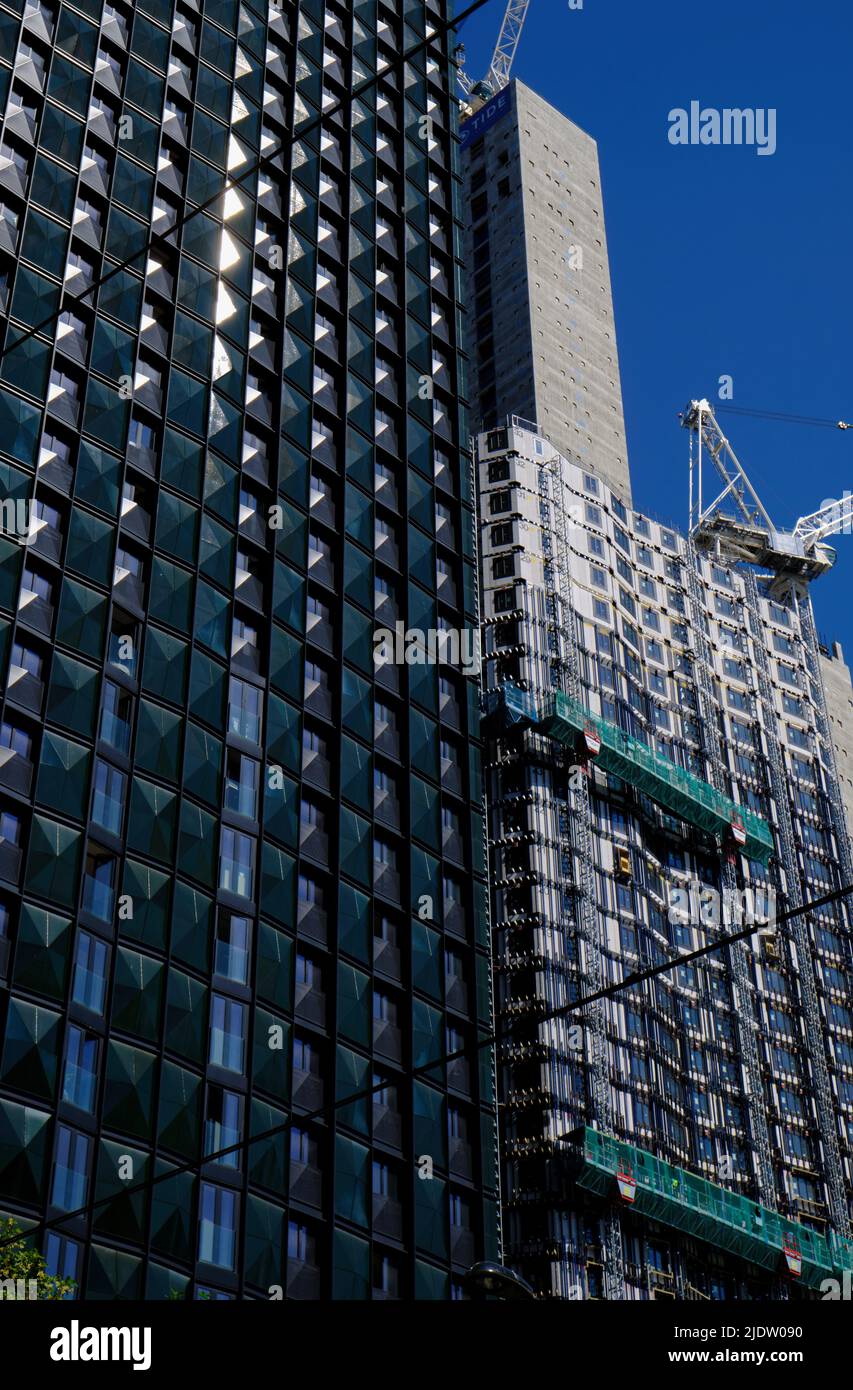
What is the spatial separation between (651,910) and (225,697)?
1920 inches

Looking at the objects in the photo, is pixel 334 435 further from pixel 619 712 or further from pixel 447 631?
pixel 619 712

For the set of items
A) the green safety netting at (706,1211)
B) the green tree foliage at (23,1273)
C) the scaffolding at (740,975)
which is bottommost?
the green tree foliage at (23,1273)

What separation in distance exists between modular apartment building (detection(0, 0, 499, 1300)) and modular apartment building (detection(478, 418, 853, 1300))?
74.1ft

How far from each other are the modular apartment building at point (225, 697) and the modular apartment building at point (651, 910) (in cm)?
2259

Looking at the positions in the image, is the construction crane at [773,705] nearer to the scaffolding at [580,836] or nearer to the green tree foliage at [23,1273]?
the scaffolding at [580,836]

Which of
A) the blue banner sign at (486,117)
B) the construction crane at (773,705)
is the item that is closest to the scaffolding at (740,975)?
the construction crane at (773,705)

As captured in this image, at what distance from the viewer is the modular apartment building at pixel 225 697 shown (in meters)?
54.1

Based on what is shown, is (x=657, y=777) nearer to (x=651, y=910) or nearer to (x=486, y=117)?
(x=651, y=910)

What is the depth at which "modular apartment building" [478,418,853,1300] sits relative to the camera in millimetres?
91688

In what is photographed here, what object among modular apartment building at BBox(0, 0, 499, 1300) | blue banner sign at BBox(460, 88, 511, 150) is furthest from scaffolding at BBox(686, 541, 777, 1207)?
blue banner sign at BBox(460, 88, 511, 150)

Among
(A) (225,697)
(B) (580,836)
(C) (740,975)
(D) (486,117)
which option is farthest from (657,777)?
(D) (486,117)

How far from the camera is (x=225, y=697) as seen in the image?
6431 cm

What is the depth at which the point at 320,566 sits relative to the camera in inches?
2862
